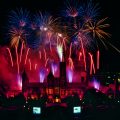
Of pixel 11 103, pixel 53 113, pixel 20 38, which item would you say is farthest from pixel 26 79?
pixel 53 113

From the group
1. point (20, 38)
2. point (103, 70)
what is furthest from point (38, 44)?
point (103, 70)

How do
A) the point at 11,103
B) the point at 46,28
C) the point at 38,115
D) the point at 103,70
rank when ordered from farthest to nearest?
the point at 103,70, the point at 46,28, the point at 11,103, the point at 38,115

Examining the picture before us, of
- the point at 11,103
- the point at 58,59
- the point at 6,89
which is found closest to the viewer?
the point at 11,103

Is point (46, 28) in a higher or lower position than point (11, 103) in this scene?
higher

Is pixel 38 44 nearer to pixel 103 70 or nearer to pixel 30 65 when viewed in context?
pixel 30 65

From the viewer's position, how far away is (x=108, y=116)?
24516 mm

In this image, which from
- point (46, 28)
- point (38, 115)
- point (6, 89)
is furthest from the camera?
point (6, 89)

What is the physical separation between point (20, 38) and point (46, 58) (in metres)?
10.4

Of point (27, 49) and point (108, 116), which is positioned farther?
point (27, 49)

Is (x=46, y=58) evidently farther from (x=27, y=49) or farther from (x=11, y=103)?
(x=11, y=103)

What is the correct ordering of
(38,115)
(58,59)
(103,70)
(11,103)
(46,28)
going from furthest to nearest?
(103,70) < (58,59) < (46,28) < (11,103) < (38,115)

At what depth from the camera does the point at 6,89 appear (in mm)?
43312

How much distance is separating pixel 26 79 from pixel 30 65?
15.3ft

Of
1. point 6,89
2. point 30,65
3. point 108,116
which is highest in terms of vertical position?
point 30,65
